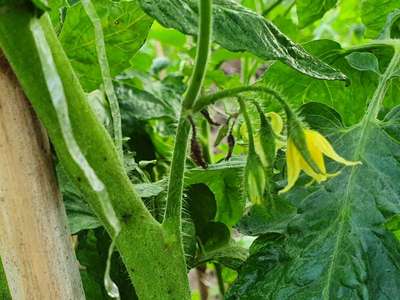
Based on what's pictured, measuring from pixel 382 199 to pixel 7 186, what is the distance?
0.35 meters

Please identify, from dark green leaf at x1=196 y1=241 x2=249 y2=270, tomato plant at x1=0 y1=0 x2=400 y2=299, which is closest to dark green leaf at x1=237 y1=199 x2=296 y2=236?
tomato plant at x1=0 y1=0 x2=400 y2=299

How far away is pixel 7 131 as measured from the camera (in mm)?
621

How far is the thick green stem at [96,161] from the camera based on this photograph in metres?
0.55

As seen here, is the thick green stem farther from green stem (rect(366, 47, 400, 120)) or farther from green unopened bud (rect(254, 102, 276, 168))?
green stem (rect(366, 47, 400, 120))

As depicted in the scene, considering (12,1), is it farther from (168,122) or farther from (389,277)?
(168,122)

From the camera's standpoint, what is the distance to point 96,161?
0.60 meters

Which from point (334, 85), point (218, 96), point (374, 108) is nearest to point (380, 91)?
point (374, 108)

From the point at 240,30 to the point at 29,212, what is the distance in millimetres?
243

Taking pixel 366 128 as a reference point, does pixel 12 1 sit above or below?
above

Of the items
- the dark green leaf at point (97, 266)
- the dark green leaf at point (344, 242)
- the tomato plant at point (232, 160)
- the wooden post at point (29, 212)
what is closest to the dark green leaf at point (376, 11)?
the tomato plant at point (232, 160)

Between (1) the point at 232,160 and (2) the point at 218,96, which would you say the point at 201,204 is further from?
(2) the point at 218,96

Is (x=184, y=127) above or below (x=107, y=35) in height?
below

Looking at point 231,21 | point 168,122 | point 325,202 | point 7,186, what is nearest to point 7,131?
point 7,186

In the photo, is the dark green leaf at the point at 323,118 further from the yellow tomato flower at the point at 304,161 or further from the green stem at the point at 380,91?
the yellow tomato flower at the point at 304,161
